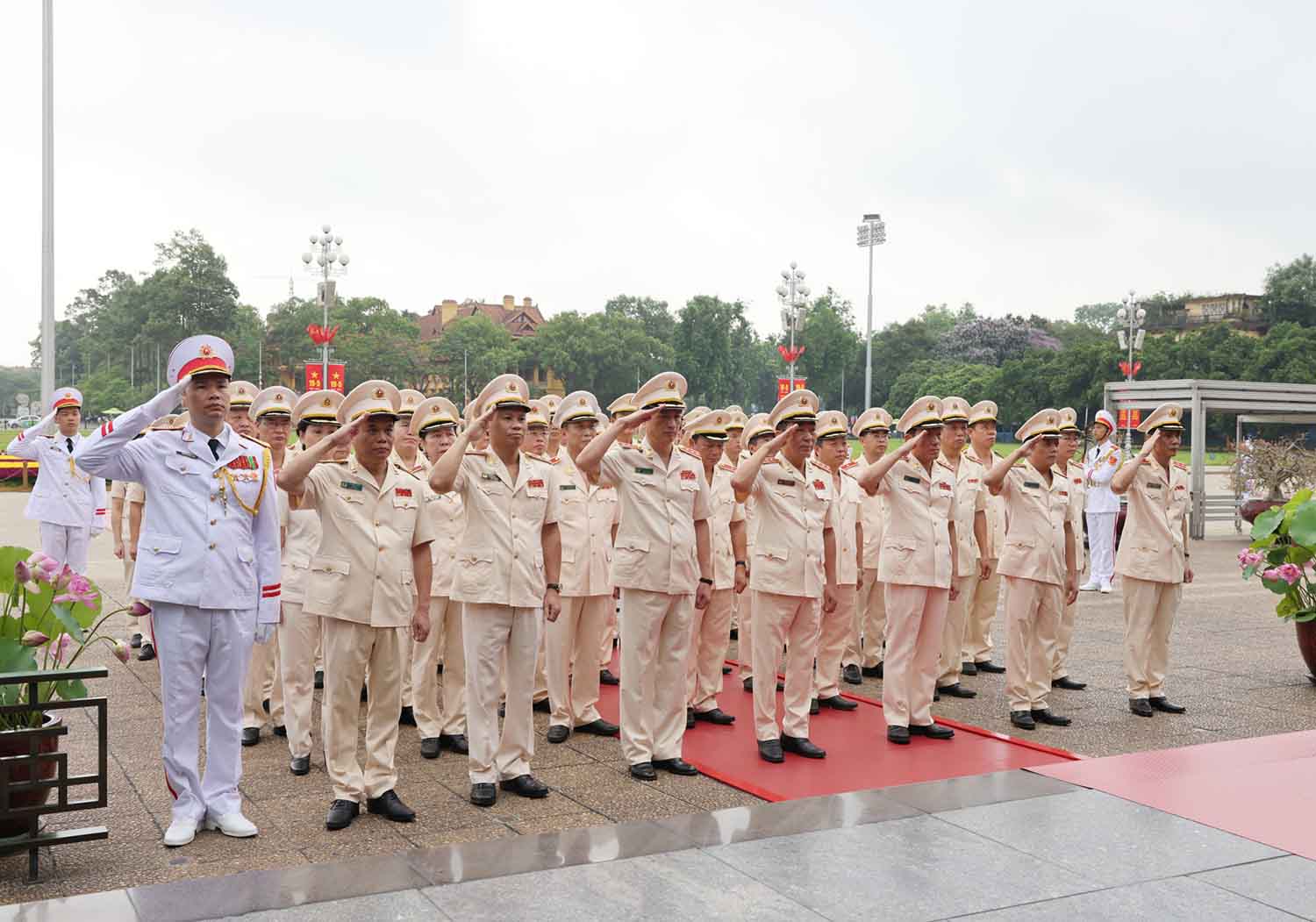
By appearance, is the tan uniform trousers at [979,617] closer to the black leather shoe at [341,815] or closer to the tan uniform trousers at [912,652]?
the tan uniform trousers at [912,652]

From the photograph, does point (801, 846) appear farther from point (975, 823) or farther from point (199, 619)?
point (199, 619)

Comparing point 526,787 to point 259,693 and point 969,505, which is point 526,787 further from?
point 969,505

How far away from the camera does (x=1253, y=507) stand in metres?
20.0

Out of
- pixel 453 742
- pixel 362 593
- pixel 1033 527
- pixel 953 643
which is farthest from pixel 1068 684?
pixel 362 593

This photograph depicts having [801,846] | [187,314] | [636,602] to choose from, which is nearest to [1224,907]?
[801,846]

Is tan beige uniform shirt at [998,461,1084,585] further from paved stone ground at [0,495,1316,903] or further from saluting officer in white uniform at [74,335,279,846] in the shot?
saluting officer in white uniform at [74,335,279,846]

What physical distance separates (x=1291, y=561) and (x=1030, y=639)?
8.63 ft

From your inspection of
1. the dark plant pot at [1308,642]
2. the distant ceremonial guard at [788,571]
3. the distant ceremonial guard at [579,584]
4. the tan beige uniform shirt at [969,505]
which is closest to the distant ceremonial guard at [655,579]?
the distant ceremonial guard at [788,571]

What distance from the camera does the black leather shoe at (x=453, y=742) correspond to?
668cm

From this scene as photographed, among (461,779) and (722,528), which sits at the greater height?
(722,528)

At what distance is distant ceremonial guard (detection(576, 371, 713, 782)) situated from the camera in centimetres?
627

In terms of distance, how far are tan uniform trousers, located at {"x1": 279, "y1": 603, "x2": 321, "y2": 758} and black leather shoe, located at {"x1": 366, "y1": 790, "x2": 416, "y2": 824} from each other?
99 cm

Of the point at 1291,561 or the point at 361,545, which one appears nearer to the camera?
the point at 361,545

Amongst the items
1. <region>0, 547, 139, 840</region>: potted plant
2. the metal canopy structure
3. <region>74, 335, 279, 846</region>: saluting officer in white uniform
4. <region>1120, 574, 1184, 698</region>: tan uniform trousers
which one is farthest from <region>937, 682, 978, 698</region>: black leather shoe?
the metal canopy structure
